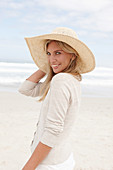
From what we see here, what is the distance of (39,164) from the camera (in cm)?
134

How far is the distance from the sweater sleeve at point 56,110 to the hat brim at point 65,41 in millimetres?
256

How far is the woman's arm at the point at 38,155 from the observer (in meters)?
1.25

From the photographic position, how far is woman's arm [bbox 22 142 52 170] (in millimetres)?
1251

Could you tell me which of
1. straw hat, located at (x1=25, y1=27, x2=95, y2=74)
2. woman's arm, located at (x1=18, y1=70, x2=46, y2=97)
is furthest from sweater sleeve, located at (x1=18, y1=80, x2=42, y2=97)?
straw hat, located at (x1=25, y1=27, x2=95, y2=74)

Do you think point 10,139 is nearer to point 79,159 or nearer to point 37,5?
point 79,159

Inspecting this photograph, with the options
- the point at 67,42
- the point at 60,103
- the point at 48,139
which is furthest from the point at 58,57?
the point at 48,139

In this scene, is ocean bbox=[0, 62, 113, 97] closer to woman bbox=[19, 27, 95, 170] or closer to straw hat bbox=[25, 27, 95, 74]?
straw hat bbox=[25, 27, 95, 74]

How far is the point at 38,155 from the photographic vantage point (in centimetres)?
126

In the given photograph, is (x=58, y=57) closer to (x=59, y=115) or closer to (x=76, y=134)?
(x=59, y=115)

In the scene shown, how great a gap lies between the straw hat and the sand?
1.99m

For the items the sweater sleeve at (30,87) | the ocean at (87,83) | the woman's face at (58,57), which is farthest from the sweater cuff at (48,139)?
the ocean at (87,83)

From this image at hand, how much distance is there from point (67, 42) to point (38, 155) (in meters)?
0.67

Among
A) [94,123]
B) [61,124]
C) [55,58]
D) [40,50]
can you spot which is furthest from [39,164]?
[94,123]

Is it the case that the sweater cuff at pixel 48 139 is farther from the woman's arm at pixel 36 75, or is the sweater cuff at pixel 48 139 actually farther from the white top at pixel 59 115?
the woman's arm at pixel 36 75
